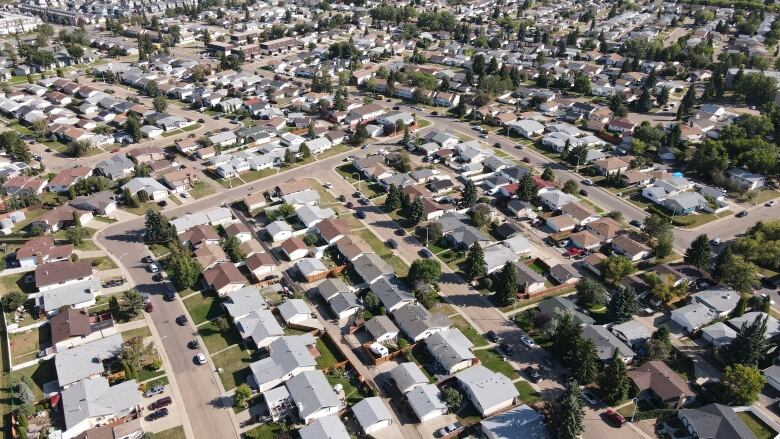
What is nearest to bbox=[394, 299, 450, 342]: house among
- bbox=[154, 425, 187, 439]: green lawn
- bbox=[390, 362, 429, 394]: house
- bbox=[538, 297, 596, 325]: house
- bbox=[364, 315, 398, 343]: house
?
bbox=[364, 315, 398, 343]: house

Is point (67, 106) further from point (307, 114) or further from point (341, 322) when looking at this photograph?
point (341, 322)

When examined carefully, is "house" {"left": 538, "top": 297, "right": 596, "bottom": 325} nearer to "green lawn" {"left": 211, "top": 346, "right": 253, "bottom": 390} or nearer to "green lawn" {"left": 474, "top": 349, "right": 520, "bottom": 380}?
"green lawn" {"left": 474, "top": 349, "right": 520, "bottom": 380}

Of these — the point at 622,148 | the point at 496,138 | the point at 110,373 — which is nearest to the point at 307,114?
the point at 496,138

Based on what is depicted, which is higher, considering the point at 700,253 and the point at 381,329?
the point at 700,253

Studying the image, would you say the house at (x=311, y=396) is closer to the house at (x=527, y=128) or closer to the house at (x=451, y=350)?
the house at (x=451, y=350)

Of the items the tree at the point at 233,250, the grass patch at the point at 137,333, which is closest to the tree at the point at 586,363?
the tree at the point at 233,250

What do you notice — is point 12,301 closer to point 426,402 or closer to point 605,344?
point 426,402

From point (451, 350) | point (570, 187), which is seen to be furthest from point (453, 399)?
point (570, 187)
